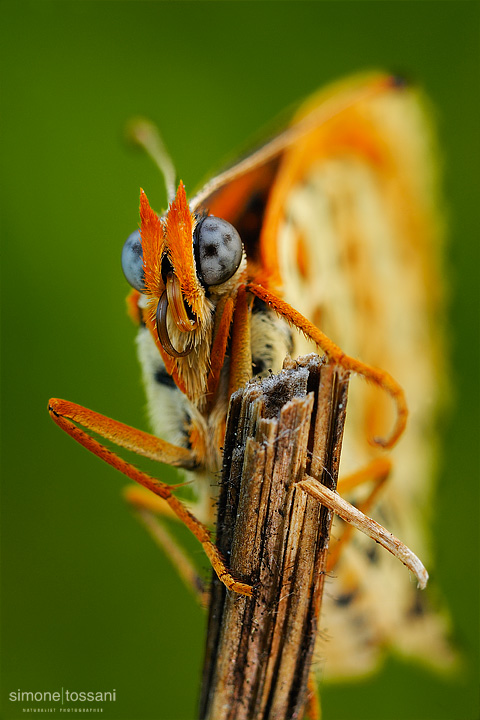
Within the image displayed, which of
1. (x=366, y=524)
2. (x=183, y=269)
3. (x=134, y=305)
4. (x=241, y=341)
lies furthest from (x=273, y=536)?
(x=134, y=305)

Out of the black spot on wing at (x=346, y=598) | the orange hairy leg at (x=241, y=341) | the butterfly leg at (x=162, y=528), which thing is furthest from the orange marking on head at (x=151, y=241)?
the black spot on wing at (x=346, y=598)

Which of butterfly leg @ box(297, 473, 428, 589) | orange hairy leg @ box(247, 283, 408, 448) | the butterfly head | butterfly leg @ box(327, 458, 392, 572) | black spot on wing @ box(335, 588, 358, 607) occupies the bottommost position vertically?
black spot on wing @ box(335, 588, 358, 607)

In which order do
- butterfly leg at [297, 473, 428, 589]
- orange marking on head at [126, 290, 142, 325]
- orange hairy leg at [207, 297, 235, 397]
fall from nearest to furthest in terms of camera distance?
1. butterfly leg at [297, 473, 428, 589]
2. orange hairy leg at [207, 297, 235, 397]
3. orange marking on head at [126, 290, 142, 325]

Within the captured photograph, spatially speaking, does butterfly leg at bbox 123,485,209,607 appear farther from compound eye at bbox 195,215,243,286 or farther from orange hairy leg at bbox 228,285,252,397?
compound eye at bbox 195,215,243,286

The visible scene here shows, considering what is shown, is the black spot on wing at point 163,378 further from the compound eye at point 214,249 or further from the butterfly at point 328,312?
the compound eye at point 214,249

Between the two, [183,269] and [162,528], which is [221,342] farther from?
[162,528]

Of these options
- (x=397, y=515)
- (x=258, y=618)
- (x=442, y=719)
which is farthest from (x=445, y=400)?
(x=258, y=618)

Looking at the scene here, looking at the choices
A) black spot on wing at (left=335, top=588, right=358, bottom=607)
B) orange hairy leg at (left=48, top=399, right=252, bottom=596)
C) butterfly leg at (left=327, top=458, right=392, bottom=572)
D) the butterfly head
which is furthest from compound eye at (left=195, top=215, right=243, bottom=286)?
black spot on wing at (left=335, top=588, right=358, bottom=607)
